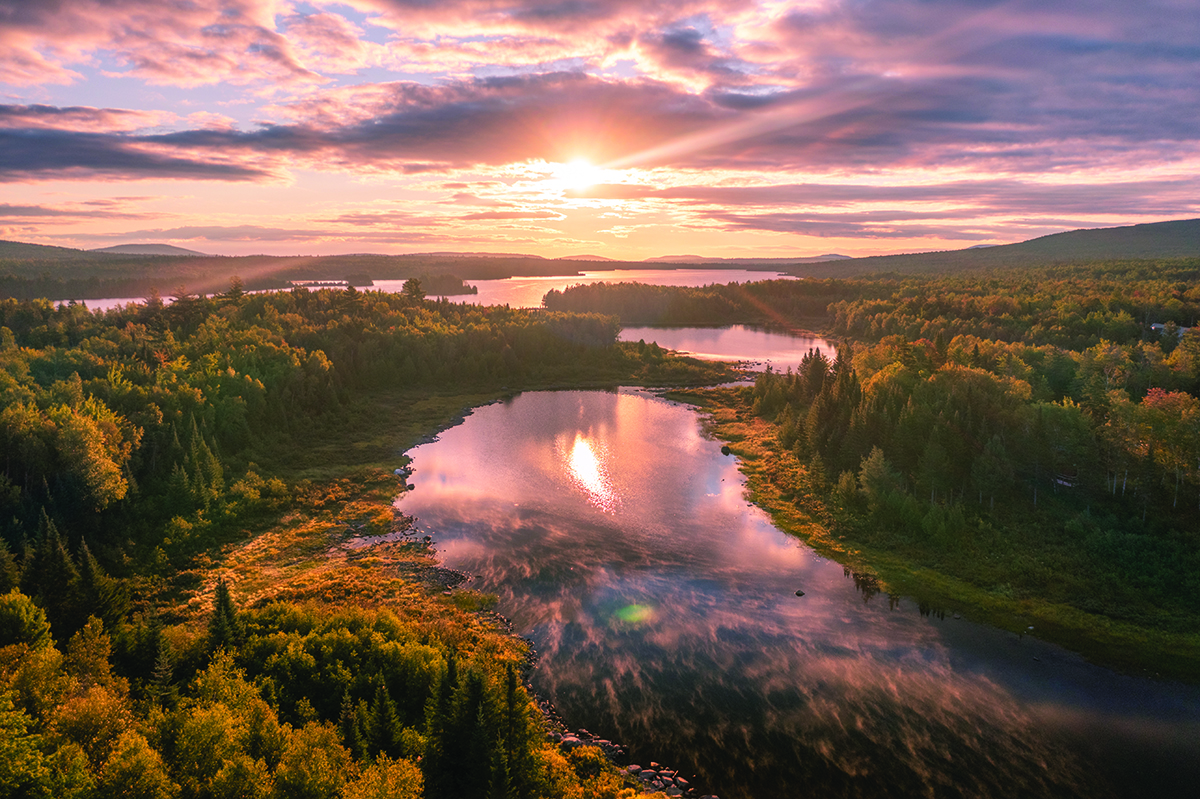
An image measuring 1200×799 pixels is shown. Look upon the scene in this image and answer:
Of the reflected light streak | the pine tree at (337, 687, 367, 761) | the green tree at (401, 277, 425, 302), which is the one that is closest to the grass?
the reflected light streak

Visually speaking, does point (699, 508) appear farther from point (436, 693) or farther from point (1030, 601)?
point (436, 693)

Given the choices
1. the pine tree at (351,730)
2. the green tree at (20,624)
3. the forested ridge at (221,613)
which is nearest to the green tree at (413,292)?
the forested ridge at (221,613)

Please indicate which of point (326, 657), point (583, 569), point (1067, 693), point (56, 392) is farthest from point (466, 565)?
point (56, 392)

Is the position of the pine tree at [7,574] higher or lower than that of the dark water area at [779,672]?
higher

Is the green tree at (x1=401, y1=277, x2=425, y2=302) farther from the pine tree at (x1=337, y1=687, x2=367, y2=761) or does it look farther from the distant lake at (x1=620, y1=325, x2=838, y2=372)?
the pine tree at (x1=337, y1=687, x2=367, y2=761)

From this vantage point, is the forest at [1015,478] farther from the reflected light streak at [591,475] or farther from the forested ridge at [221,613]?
the forested ridge at [221,613]

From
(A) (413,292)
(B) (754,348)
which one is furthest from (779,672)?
(A) (413,292)

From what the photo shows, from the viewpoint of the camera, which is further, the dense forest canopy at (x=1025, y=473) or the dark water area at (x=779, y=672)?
the dense forest canopy at (x=1025, y=473)
